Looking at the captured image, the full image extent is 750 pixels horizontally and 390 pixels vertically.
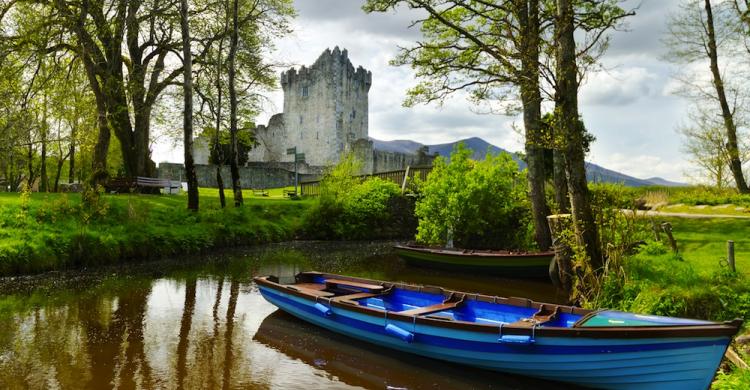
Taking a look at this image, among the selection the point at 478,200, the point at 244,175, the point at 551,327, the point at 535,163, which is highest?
the point at 244,175

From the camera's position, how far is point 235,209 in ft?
75.0

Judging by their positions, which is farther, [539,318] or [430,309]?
[430,309]

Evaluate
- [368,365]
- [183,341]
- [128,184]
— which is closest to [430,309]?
[368,365]

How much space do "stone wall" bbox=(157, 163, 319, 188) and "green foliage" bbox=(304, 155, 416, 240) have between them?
15218 mm

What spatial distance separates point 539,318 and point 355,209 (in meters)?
19.0

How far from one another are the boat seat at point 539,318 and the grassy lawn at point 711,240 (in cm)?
299

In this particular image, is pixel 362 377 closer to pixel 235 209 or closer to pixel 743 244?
pixel 743 244

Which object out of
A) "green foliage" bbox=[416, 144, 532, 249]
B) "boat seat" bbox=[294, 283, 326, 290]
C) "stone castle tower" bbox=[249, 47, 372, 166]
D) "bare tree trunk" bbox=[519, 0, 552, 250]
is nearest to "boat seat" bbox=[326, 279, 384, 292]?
"boat seat" bbox=[294, 283, 326, 290]

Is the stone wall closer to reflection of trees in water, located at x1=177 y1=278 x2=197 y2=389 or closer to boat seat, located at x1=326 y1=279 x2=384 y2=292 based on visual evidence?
reflection of trees in water, located at x1=177 y1=278 x2=197 y2=389

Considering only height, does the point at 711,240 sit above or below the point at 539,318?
above

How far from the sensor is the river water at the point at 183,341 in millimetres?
7012

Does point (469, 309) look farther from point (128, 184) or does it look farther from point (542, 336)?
point (128, 184)

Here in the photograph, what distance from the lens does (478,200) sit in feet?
55.3

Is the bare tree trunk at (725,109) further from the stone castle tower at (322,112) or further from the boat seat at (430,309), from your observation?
the stone castle tower at (322,112)
